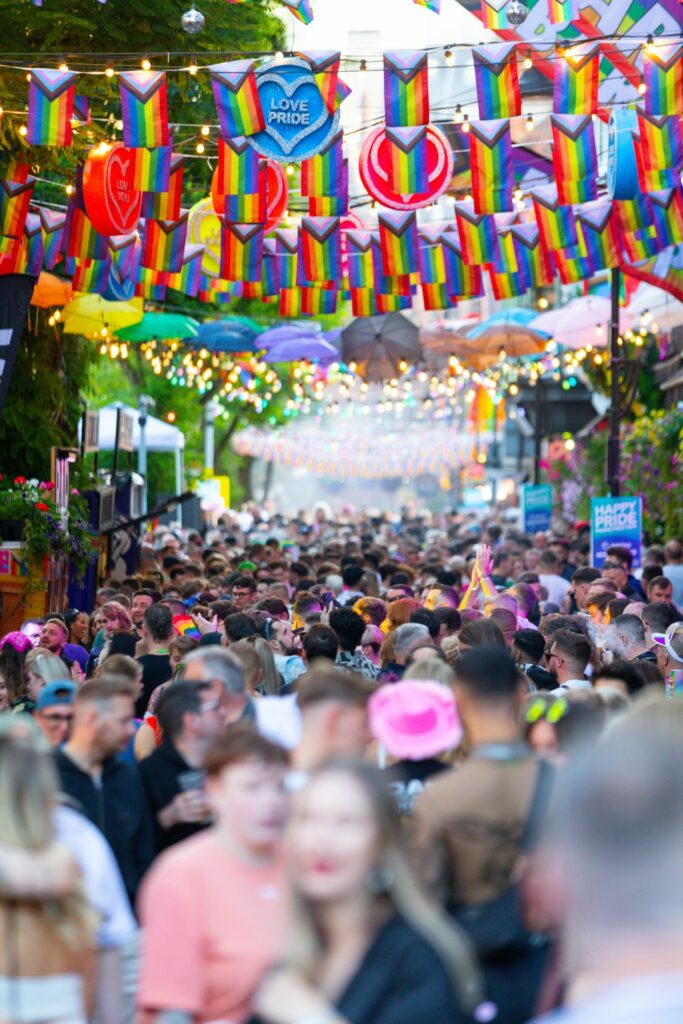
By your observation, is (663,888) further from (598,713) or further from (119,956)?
(598,713)

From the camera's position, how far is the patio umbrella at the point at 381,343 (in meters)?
23.1

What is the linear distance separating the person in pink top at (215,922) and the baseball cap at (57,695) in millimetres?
1908

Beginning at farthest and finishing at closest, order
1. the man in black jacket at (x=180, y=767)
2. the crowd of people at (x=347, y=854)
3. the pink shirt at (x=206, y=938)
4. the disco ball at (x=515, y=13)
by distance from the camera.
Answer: the disco ball at (x=515, y=13) < the man in black jacket at (x=180, y=767) < the pink shirt at (x=206, y=938) < the crowd of people at (x=347, y=854)

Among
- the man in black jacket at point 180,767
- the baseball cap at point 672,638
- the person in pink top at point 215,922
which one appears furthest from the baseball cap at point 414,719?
the baseball cap at point 672,638

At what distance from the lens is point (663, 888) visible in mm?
2553

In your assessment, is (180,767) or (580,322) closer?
(180,767)

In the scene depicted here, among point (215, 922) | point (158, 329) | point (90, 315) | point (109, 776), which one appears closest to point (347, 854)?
point (215, 922)

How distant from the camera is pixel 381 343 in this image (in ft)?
75.9

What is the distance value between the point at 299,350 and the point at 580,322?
165 inches

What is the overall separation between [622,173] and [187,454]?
88.5 feet

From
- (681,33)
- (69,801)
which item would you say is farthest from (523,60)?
(69,801)

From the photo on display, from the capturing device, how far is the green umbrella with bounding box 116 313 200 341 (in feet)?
69.2

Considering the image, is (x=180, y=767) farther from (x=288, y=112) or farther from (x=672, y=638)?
(x=288, y=112)

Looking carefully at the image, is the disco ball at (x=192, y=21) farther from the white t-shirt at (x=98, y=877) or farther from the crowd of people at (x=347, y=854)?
the white t-shirt at (x=98, y=877)
